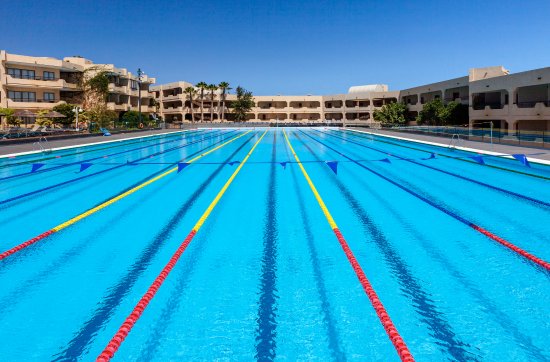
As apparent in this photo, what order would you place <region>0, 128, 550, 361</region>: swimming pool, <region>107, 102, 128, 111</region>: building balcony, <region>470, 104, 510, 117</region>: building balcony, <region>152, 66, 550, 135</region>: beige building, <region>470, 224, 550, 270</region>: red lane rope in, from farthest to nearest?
<region>107, 102, 128, 111</region>: building balcony
<region>470, 104, 510, 117</region>: building balcony
<region>152, 66, 550, 135</region>: beige building
<region>470, 224, 550, 270</region>: red lane rope
<region>0, 128, 550, 361</region>: swimming pool

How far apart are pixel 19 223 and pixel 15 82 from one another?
1642 inches

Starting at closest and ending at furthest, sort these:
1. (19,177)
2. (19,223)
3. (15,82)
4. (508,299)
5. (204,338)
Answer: (204,338)
(508,299)
(19,223)
(19,177)
(15,82)

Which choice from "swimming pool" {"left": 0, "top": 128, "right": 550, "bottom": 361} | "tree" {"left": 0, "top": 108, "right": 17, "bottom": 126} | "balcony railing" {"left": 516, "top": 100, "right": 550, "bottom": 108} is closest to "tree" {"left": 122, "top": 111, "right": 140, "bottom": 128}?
"tree" {"left": 0, "top": 108, "right": 17, "bottom": 126}

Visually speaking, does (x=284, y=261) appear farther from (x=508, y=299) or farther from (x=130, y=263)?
(x=508, y=299)

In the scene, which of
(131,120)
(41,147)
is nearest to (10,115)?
(131,120)

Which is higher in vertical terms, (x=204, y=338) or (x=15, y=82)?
(x=15, y=82)

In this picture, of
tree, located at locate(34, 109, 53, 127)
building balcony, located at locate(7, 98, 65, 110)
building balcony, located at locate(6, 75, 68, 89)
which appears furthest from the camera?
building balcony, located at locate(7, 98, 65, 110)

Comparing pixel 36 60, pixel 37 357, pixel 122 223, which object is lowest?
pixel 37 357

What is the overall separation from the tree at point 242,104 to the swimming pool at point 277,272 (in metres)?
65.6

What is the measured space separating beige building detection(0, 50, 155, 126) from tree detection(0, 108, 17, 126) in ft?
13.9

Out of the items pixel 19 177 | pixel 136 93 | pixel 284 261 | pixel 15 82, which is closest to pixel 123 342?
pixel 284 261

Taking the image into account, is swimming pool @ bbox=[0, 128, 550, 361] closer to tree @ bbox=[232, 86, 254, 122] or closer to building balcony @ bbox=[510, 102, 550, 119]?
building balcony @ bbox=[510, 102, 550, 119]

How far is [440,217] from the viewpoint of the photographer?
838 centimetres

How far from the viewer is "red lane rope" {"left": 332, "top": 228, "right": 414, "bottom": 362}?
12.0ft
